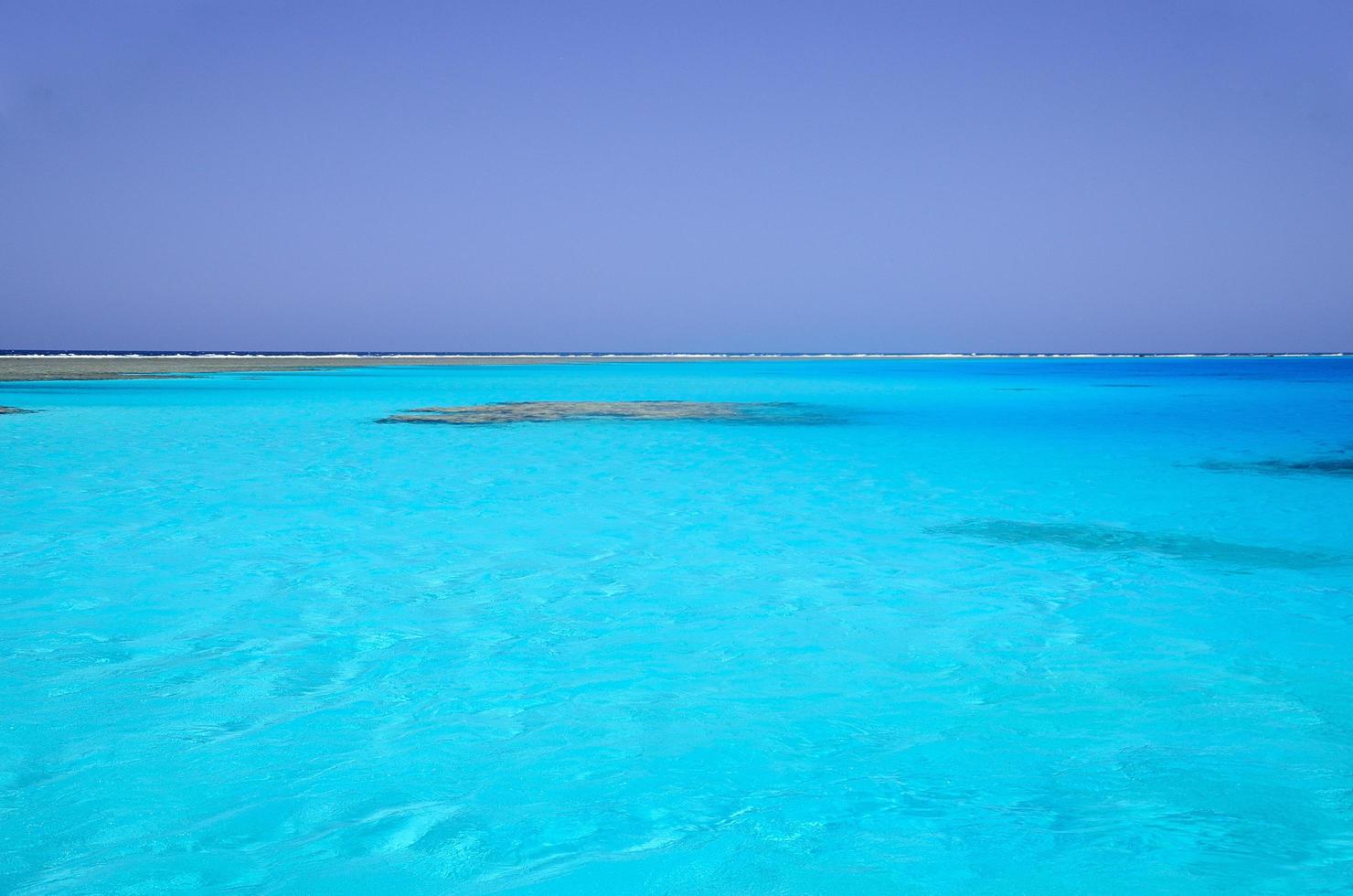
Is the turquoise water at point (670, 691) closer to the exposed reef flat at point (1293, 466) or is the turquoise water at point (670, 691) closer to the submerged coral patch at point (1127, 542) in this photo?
the submerged coral patch at point (1127, 542)

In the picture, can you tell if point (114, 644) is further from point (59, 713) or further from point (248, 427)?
point (248, 427)

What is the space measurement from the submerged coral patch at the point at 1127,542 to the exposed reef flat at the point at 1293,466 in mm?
5513

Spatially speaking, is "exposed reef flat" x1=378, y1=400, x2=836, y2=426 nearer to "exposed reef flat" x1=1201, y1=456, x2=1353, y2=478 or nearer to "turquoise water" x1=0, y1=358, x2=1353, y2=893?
"exposed reef flat" x1=1201, y1=456, x2=1353, y2=478

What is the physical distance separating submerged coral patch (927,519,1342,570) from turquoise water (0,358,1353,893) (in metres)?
0.06

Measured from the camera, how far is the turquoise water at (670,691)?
2.96 meters

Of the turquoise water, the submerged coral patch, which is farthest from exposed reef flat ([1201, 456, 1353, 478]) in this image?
the submerged coral patch

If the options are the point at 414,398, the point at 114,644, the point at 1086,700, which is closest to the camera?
the point at 1086,700

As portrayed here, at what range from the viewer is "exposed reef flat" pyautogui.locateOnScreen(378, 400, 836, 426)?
69.5 ft

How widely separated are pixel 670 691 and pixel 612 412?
19058mm

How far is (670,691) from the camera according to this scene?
4363 millimetres

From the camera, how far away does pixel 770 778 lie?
3.45 m

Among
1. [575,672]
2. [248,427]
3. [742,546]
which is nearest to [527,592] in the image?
[575,672]

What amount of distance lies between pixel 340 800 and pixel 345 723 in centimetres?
69

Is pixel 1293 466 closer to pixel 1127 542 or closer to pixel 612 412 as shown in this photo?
pixel 1127 542
